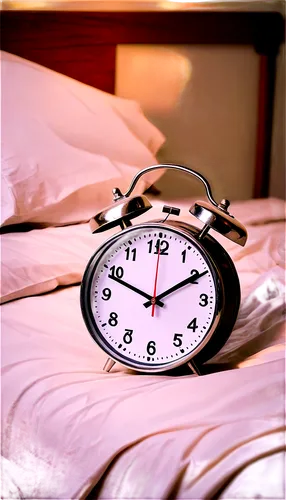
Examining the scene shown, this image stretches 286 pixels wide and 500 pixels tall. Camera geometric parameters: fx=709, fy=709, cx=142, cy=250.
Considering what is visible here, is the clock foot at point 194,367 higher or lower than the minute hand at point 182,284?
lower

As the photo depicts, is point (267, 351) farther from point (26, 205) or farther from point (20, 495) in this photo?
point (26, 205)

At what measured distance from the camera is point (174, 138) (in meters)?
2.55

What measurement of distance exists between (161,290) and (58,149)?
2.83 ft

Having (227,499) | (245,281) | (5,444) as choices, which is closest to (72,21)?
(245,281)

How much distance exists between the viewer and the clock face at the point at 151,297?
973 millimetres

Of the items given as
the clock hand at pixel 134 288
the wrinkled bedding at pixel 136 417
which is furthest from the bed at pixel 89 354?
the clock hand at pixel 134 288

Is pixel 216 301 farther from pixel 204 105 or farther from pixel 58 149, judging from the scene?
pixel 204 105

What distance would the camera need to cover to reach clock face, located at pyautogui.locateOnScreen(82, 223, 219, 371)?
97cm

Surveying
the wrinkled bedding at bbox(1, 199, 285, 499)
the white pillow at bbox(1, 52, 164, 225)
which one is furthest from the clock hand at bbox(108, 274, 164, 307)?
the white pillow at bbox(1, 52, 164, 225)

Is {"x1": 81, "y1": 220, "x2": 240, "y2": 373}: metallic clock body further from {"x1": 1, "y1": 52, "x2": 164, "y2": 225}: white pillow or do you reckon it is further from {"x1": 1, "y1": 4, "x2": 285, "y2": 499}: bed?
{"x1": 1, "y1": 52, "x2": 164, "y2": 225}: white pillow

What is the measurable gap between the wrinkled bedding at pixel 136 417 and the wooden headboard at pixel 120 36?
3.99 ft

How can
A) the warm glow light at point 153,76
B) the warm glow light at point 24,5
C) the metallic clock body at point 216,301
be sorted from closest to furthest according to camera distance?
the metallic clock body at point 216,301 < the warm glow light at point 24,5 < the warm glow light at point 153,76

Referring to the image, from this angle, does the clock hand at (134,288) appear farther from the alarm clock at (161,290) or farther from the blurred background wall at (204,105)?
the blurred background wall at (204,105)

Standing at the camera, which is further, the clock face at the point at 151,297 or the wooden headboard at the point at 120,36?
the wooden headboard at the point at 120,36
